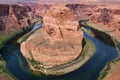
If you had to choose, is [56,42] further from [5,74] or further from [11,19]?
[11,19]

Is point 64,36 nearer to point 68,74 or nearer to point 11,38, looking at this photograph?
point 68,74

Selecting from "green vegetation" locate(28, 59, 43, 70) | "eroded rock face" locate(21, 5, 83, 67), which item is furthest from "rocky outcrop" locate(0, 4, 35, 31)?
"green vegetation" locate(28, 59, 43, 70)

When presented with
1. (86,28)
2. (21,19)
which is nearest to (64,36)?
(86,28)

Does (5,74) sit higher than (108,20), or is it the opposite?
(108,20)

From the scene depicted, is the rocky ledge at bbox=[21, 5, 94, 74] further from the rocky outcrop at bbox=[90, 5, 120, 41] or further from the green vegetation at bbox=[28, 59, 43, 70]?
the rocky outcrop at bbox=[90, 5, 120, 41]

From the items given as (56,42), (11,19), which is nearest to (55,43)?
(56,42)

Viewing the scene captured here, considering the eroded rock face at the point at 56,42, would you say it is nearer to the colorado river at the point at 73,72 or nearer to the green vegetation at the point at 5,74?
the colorado river at the point at 73,72

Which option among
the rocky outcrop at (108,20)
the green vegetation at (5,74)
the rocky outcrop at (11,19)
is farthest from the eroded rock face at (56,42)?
the rocky outcrop at (11,19)
